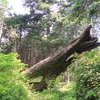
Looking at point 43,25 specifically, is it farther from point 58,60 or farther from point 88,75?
point 88,75

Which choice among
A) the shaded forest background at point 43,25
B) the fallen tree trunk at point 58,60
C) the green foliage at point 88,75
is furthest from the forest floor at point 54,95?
the shaded forest background at point 43,25

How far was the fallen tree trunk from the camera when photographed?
678 centimetres

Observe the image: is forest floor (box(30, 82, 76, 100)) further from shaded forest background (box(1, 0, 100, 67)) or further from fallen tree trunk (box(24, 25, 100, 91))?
shaded forest background (box(1, 0, 100, 67))

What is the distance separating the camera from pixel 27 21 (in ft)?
62.6

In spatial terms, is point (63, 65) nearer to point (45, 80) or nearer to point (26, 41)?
point (45, 80)

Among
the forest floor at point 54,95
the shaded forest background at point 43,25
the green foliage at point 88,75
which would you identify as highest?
the shaded forest background at point 43,25

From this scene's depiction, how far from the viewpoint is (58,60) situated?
707 centimetres

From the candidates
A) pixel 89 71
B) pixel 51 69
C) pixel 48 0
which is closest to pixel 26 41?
pixel 48 0

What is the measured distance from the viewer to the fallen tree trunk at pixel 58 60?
6781 millimetres

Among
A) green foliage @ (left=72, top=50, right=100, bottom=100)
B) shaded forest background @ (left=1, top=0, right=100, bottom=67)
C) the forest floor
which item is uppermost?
shaded forest background @ (left=1, top=0, right=100, bottom=67)

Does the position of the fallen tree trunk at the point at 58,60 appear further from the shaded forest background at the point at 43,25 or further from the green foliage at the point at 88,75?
the shaded forest background at the point at 43,25

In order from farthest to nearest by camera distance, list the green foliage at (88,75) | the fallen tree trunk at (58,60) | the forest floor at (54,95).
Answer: the fallen tree trunk at (58,60)
the forest floor at (54,95)
the green foliage at (88,75)

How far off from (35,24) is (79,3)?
13.0m

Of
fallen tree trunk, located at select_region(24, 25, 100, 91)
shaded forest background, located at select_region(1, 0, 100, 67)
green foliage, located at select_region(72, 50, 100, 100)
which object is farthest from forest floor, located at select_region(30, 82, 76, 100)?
shaded forest background, located at select_region(1, 0, 100, 67)
